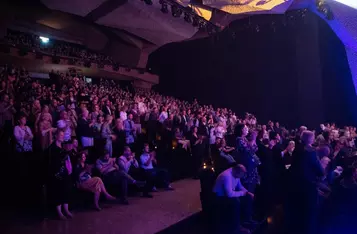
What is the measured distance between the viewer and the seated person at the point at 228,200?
13.8 feet

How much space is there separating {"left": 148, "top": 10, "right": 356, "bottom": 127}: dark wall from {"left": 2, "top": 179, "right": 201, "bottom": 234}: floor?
10291 mm

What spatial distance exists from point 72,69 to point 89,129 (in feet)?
30.2

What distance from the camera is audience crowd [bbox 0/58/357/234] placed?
3.94m

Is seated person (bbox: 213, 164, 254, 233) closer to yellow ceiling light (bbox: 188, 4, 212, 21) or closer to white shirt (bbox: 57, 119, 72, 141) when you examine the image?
white shirt (bbox: 57, 119, 72, 141)

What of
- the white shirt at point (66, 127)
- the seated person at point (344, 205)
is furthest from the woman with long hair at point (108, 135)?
the seated person at point (344, 205)

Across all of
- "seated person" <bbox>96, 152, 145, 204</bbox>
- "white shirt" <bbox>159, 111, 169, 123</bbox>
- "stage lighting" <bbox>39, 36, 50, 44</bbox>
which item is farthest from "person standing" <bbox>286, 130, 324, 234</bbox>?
"stage lighting" <bbox>39, 36, 50, 44</bbox>

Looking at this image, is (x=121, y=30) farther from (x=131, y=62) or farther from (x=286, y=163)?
(x=286, y=163)

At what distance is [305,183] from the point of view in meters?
3.86

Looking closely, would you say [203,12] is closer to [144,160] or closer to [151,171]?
[144,160]

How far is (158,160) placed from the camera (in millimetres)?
7910

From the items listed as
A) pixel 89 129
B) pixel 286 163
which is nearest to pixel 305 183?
pixel 286 163

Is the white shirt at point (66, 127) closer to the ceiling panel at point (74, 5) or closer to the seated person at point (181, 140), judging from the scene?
the seated person at point (181, 140)

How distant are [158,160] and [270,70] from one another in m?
10.7

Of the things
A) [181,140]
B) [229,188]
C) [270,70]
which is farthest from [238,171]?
[270,70]
